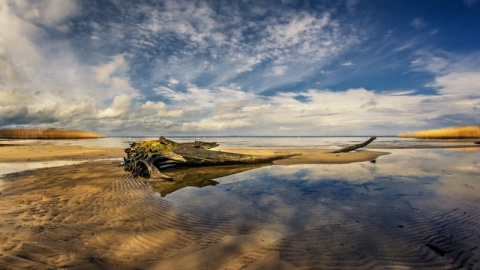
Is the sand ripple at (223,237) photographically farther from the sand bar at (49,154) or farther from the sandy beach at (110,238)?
the sand bar at (49,154)

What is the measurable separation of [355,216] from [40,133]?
76.1 metres

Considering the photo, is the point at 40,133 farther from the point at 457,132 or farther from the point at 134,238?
the point at 457,132

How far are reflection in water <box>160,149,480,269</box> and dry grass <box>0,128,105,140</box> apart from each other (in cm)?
6829

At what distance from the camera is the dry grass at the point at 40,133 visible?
57.5m

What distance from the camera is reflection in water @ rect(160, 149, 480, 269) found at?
3.37 metres

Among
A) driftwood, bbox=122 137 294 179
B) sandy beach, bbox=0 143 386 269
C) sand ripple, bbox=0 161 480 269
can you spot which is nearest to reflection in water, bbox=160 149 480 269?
sand ripple, bbox=0 161 480 269

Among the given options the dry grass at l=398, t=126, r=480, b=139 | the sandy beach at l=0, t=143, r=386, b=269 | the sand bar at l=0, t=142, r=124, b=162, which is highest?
the dry grass at l=398, t=126, r=480, b=139

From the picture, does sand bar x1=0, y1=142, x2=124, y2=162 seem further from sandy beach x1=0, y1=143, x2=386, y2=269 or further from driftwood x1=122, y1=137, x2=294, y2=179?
sandy beach x1=0, y1=143, x2=386, y2=269

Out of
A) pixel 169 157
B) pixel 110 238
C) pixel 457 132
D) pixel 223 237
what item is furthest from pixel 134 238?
pixel 457 132

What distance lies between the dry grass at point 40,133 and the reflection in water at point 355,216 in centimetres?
6829

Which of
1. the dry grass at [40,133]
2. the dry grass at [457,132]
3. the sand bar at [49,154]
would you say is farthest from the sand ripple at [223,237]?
the dry grass at [40,133]

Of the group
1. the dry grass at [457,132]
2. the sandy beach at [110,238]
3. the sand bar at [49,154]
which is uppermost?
the dry grass at [457,132]

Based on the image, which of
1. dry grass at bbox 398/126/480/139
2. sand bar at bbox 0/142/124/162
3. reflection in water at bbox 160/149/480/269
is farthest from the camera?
dry grass at bbox 398/126/480/139

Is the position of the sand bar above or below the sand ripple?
above
